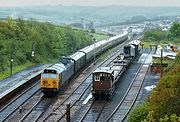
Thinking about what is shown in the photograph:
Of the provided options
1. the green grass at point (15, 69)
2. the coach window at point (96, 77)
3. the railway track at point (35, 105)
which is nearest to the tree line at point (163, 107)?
the railway track at point (35, 105)

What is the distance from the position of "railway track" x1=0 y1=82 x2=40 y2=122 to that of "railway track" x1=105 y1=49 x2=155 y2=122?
7607 millimetres

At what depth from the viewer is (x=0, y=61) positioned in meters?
53.5

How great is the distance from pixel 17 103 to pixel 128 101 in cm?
960

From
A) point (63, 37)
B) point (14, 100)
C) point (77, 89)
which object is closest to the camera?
point (14, 100)

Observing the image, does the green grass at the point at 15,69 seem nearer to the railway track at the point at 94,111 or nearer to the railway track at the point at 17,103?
the railway track at the point at 17,103

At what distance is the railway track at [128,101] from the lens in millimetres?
29898

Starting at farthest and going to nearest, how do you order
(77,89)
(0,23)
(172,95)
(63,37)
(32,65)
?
1. (63,37)
2. (0,23)
3. (32,65)
4. (77,89)
5. (172,95)

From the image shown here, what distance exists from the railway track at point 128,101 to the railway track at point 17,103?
7.61 m

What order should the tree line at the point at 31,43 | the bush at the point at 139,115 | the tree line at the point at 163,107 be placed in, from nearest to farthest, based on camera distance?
the tree line at the point at 163,107
the bush at the point at 139,115
the tree line at the point at 31,43

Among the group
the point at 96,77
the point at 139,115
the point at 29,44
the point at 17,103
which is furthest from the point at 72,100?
the point at 29,44

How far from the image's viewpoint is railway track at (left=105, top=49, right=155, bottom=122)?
98.1ft

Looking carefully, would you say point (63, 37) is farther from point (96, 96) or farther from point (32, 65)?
point (96, 96)

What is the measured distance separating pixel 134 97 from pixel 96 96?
357 cm

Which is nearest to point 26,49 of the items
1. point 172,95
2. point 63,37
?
point 63,37
